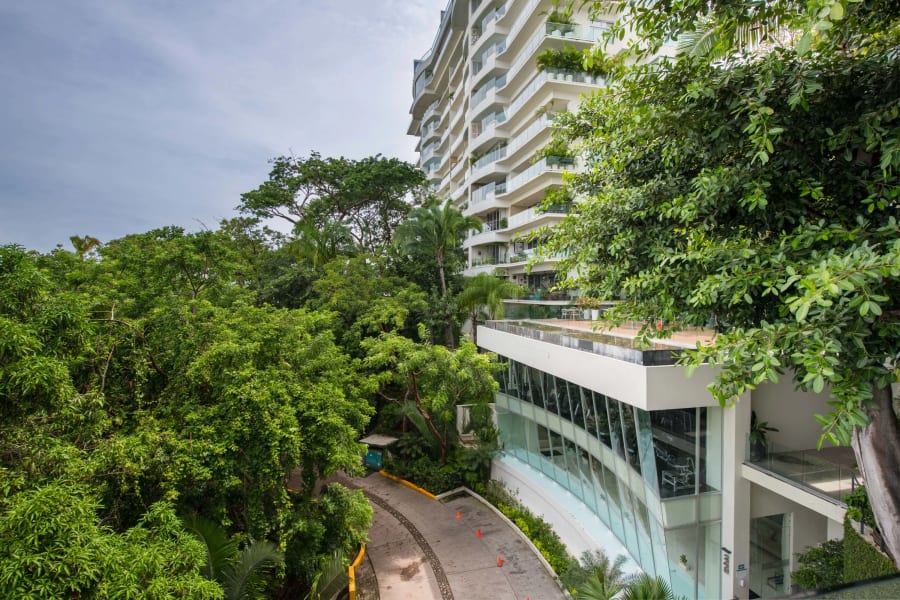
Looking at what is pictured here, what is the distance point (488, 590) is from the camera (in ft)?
42.8

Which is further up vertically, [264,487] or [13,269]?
[13,269]

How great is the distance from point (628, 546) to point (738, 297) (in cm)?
1011

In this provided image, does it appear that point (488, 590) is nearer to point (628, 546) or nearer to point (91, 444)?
point (628, 546)

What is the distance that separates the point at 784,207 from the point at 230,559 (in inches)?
432

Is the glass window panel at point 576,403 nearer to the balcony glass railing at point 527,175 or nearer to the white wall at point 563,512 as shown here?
the white wall at point 563,512

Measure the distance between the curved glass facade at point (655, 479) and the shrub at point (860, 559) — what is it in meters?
2.48

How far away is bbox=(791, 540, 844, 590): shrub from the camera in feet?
29.3

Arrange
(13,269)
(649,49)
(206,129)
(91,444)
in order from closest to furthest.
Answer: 1. (649,49)
2. (13,269)
3. (91,444)
4. (206,129)

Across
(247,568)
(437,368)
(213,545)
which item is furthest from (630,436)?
(213,545)

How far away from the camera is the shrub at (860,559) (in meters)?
7.31

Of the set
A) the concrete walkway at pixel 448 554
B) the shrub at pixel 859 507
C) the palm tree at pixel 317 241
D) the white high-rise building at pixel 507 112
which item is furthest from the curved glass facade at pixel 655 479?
the palm tree at pixel 317 241

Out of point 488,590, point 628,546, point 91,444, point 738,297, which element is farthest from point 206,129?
point 628,546

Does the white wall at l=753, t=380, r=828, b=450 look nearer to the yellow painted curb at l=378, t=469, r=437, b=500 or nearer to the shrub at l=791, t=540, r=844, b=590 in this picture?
the shrub at l=791, t=540, r=844, b=590

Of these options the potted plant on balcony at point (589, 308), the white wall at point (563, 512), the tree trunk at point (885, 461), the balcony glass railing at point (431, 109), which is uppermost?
the balcony glass railing at point (431, 109)
